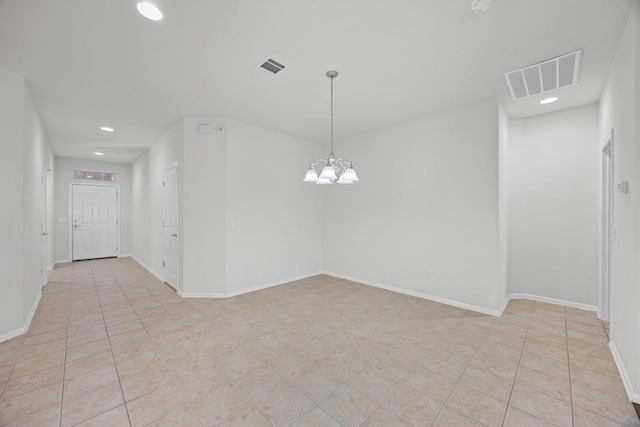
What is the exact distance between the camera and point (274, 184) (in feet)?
16.6

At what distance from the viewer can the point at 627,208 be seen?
2217 millimetres

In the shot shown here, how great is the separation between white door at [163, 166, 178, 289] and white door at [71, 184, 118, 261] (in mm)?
4431

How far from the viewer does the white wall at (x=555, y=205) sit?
378 cm

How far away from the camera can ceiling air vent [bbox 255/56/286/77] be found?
270 centimetres

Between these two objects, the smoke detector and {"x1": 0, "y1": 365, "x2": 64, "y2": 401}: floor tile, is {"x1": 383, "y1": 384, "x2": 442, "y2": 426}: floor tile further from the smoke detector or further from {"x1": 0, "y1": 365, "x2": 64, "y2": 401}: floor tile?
the smoke detector

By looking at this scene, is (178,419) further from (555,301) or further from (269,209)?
(555,301)

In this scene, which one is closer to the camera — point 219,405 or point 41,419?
point 41,419

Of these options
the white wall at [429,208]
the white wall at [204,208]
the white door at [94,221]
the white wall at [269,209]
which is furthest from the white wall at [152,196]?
the white wall at [429,208]

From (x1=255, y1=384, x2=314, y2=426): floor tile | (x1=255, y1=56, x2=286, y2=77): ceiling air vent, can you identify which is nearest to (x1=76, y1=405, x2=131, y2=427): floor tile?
(x1=255, y1=384, x2=314, y2=426): floor tile

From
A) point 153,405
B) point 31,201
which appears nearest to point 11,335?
point 31,201

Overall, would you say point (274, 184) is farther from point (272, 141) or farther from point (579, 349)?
point (579, 349)

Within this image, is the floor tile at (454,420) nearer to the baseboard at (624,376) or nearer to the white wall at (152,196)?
the baseboard at (624,376)

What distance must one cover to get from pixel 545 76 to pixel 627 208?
1.70 m

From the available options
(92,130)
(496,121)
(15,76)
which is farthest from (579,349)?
(92,130)
